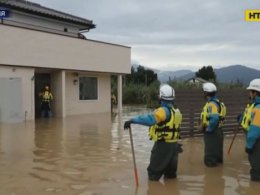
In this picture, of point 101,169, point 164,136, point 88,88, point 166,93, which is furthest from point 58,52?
point 164,136

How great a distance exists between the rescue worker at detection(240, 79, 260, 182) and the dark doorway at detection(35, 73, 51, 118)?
18862 millimetres

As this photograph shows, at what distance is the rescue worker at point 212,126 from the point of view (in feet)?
31.8

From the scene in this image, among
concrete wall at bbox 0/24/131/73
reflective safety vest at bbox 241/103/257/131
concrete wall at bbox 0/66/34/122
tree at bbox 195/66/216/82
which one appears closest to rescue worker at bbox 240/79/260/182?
reflective safety vest at bbox 241/103/257/131

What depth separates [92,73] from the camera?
95.4 feet

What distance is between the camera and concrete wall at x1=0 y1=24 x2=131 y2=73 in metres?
21.7

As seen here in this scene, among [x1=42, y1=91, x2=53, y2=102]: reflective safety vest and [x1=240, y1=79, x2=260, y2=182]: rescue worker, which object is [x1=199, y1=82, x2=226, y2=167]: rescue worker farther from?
[x1=42, y1=91, x2=53, y2=102]: reflective safety vest

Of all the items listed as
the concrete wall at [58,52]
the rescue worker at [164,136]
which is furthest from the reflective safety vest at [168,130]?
the concrete wall at [58,52]

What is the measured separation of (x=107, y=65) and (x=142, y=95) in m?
14.1

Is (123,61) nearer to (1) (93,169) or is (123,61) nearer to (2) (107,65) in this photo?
(2) (107,65)

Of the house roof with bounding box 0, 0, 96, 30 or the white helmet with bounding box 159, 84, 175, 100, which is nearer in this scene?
the white helmet with bounding box 159, 84, 175, 100

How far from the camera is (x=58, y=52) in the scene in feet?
81.4

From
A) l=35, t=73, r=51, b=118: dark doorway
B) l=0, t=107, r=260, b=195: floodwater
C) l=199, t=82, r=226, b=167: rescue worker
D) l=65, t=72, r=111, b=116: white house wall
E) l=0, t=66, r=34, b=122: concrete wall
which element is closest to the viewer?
l=0, t=107, r=260, b=195: floodwater

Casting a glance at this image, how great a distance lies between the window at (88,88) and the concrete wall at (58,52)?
1.16 meters

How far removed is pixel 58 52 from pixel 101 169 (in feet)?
52.6
